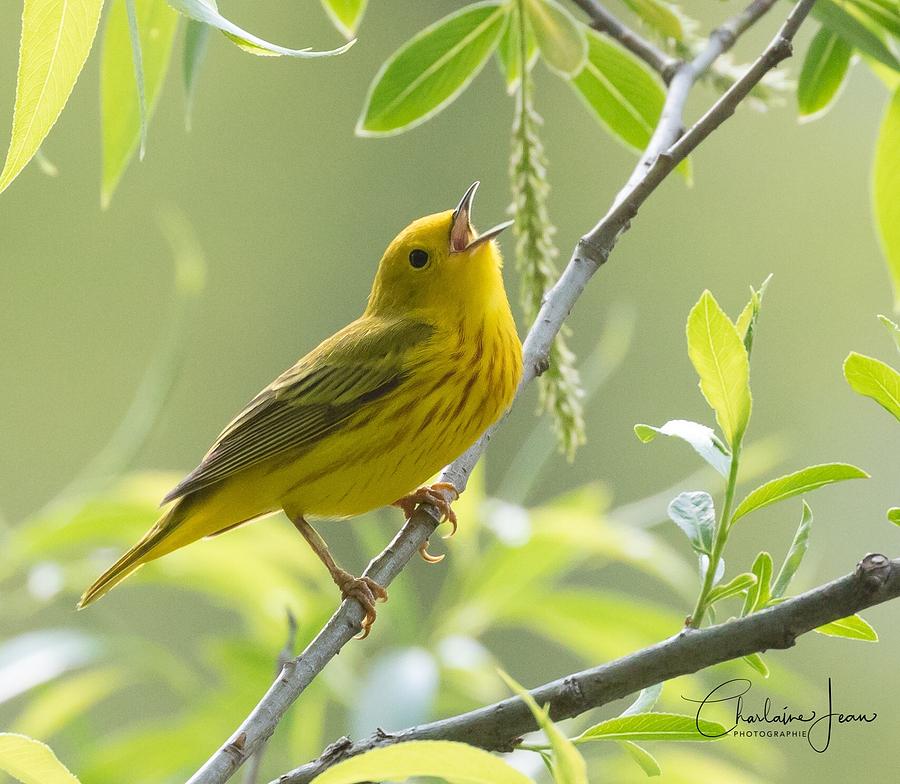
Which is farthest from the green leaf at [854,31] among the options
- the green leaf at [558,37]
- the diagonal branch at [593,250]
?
the green leaf at [558,37]

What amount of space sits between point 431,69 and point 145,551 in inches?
56.7

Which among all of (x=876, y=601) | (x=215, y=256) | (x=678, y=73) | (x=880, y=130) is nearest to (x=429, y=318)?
(x=678, y=73)

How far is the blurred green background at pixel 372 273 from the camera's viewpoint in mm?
9117

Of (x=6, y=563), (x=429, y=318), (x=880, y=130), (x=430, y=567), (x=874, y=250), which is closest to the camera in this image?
(x=880, y=130)

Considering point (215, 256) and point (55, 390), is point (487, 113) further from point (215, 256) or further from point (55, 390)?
point (55, 390)

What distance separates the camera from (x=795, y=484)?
1.25m

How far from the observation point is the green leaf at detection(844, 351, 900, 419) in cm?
116

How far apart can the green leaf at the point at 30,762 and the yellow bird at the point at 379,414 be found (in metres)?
1.62

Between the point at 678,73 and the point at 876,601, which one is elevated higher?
the point at 678,73

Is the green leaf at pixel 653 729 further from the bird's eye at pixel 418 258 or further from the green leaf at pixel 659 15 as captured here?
the bird's eye at pixel 418 258

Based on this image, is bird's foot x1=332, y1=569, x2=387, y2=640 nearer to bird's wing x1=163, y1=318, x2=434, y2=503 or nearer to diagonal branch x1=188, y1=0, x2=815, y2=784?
diagonal branch x1=188, y1=0, x2=815, y2=784

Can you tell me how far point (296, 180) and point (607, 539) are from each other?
33.1 feet

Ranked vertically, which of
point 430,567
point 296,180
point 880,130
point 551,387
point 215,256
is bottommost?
point 430,567

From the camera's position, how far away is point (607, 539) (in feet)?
9.00
